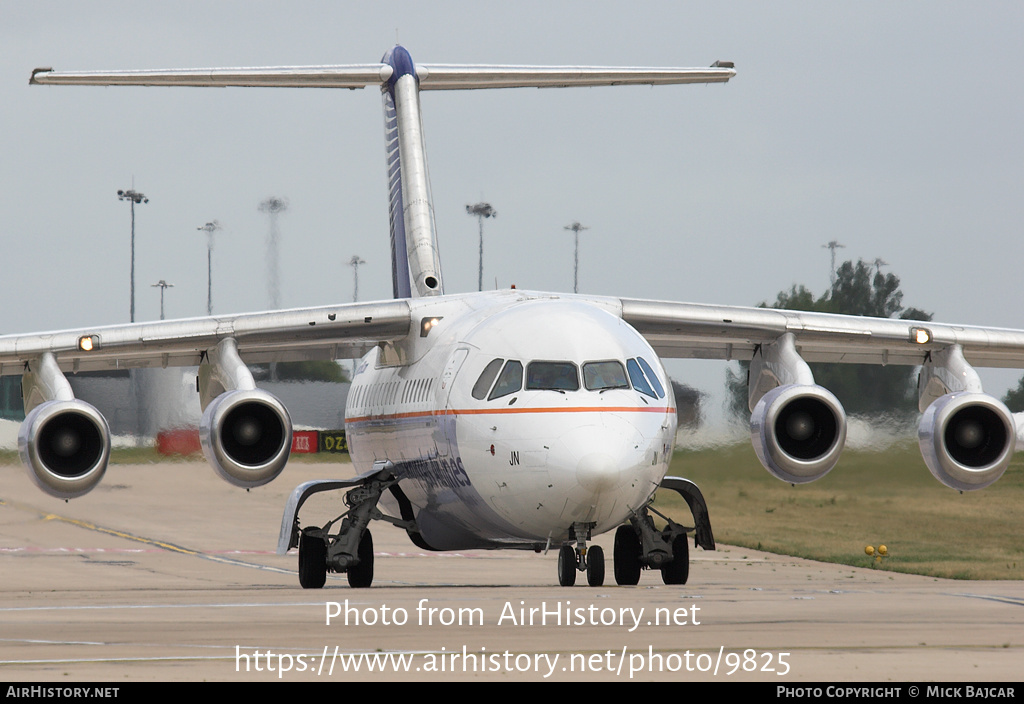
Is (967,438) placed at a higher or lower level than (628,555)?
higher

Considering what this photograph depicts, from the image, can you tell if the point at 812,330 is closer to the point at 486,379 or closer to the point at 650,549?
the point at 650,549

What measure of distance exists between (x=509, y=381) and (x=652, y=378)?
4.54 ft

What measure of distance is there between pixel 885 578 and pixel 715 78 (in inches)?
285

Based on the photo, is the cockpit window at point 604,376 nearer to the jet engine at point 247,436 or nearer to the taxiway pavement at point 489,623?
the taxiway pavement at point 489,623

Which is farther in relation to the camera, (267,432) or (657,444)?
(267,432)

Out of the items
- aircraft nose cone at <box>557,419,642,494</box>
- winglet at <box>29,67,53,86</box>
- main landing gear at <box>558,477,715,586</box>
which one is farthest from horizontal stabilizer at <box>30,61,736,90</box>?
aircraft nose cone at <box>557,419,642,494</box>

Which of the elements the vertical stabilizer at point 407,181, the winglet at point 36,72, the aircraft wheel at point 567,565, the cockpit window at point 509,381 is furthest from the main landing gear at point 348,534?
the winglet at point 36,72

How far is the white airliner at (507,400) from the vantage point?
14.6m

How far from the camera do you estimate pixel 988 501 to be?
30.9m

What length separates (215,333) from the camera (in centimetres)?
1812

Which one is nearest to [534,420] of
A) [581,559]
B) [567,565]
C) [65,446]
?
[581,559]

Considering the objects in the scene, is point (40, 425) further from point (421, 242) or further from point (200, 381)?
point (421, 242)
